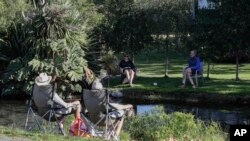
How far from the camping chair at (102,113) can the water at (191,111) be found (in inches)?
142

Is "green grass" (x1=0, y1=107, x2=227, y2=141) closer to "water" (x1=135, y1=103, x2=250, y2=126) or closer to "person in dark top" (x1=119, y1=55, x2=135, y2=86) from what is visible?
"water" (x1=135, y1=103, x2=250, y2=126)

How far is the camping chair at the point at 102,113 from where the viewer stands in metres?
11.3

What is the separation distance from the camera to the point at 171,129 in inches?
458

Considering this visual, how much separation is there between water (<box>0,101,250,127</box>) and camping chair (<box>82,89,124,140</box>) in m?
3.60

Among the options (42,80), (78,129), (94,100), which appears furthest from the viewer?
(42,80)

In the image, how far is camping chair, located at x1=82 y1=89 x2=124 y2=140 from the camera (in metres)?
11.3

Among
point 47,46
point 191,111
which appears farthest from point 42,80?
point 47,46

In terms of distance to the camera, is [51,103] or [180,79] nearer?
[51,103]

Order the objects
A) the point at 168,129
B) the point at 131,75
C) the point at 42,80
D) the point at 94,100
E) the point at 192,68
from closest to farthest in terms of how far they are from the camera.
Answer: the point at 94,100 < the point at 168,129 < the point at 42,80 < the point at 192,68 < the point at 131,75

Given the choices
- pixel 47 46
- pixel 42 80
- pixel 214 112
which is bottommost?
pixel 214 112

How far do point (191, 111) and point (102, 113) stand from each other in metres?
6.37

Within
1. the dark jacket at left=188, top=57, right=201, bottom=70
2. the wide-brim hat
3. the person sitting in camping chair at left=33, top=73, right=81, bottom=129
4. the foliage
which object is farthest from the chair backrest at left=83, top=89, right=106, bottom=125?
the dark jacket at left=188, top=57, right=201, bottom=70

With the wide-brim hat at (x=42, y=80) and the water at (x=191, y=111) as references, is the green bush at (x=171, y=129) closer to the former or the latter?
the wide-brim hat at (x=42, y=80)

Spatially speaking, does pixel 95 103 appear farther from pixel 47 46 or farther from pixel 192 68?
pixel 192 68
